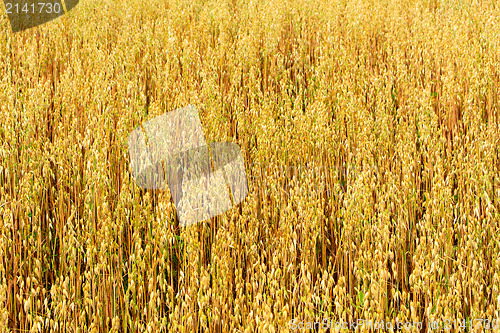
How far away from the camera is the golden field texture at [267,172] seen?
1.51m

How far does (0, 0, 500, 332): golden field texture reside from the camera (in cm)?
151

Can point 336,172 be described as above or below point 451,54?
below

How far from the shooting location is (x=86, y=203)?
185cm

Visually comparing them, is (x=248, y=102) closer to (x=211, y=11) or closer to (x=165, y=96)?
(x=165, y=96)

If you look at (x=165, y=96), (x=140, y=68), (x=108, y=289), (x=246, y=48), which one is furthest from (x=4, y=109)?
(x=246, y=48)

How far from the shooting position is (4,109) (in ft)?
7.68

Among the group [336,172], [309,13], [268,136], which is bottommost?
[336,172]

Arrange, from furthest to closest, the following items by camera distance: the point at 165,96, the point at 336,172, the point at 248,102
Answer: the point at 248,102, the point at 165,96, the point at 336,172

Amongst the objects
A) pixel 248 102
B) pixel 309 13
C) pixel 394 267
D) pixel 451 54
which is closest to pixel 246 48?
pixel 248 102

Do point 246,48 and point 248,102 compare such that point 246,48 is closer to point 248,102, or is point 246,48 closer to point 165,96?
point 248,102

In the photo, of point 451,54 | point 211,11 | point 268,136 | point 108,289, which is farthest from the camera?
point 211,11

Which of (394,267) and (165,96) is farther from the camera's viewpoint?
(165,96)

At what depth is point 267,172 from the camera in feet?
7.05

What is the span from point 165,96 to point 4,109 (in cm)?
89
